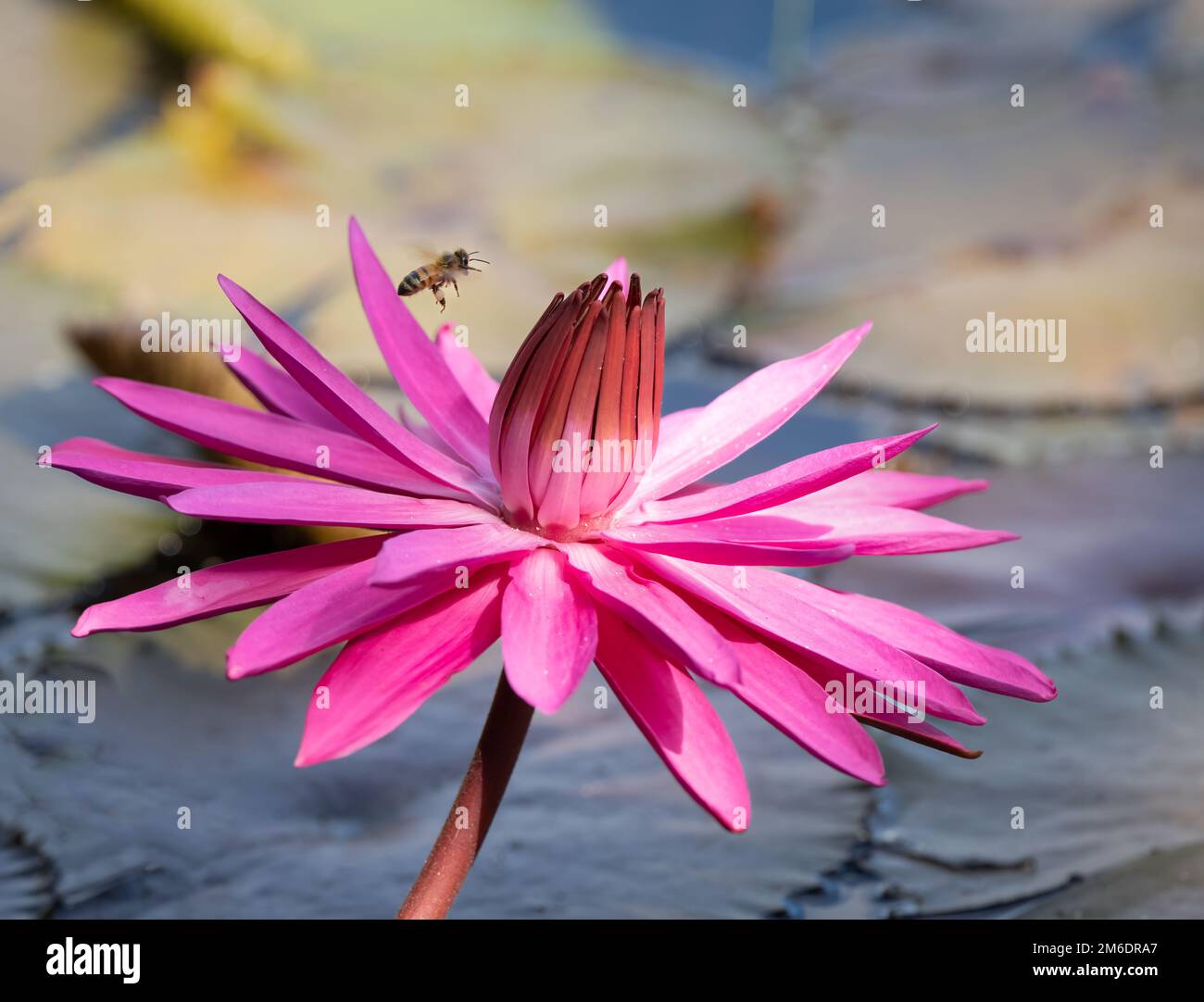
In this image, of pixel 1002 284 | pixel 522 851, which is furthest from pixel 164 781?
pixel 1002 284

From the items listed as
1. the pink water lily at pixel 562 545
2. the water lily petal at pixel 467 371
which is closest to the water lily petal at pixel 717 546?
the pink water lily at pixel 562 545

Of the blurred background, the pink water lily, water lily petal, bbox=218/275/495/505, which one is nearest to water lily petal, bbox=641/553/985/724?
the pink water lily

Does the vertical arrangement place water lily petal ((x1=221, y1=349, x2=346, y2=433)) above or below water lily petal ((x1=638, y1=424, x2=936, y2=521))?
above

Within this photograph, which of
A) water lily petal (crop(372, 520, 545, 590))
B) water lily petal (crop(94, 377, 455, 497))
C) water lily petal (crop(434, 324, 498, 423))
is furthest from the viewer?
water lily petal (crop(434, 324, 498, 423))

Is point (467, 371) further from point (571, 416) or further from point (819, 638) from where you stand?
point (819, 638)

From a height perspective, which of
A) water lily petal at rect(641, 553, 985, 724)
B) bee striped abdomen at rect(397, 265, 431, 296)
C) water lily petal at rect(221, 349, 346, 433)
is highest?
bee striped abdomen at rect(397, 265, 431, 296)

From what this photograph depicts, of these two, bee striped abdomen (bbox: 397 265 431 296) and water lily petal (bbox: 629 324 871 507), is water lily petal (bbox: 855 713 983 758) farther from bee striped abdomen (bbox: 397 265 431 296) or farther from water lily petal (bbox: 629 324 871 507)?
Answer: bee striped abdomen (bbox: 397 265 431 296)
